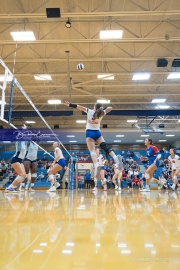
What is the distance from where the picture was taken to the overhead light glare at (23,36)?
9301 millimetres

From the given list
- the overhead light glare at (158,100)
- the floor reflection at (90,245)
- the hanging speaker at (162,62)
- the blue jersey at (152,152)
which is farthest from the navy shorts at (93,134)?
the overhead light glare at (158,100)

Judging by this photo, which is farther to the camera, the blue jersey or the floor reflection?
the blue jersey

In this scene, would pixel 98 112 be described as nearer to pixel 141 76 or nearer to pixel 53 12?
pixel 53 12

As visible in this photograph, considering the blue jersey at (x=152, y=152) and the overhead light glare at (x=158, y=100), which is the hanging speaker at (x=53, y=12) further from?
the overhead light glare at (x=158, y=100)

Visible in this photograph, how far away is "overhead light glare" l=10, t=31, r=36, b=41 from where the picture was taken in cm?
930

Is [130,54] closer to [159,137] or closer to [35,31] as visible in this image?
[35,31]

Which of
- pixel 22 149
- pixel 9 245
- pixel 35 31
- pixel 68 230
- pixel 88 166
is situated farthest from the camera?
pixel 88 166

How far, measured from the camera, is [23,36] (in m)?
9.56

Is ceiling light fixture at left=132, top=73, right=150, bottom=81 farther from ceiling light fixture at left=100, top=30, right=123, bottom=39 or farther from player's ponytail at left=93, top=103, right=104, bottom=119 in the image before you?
player's ponytail at left=93, top=103, right=104, bottom=119

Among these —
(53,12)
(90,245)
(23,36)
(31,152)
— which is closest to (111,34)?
(53,12)

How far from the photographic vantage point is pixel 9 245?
123 centimetres

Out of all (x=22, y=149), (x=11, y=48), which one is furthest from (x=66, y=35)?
(x=22, y=149)

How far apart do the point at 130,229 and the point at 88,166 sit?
23809mm

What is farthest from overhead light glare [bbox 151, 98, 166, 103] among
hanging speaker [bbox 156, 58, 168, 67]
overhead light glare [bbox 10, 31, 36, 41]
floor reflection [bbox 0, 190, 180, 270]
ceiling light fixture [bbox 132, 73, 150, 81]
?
floor reflection [bbox 0, 190, 180, 270]
